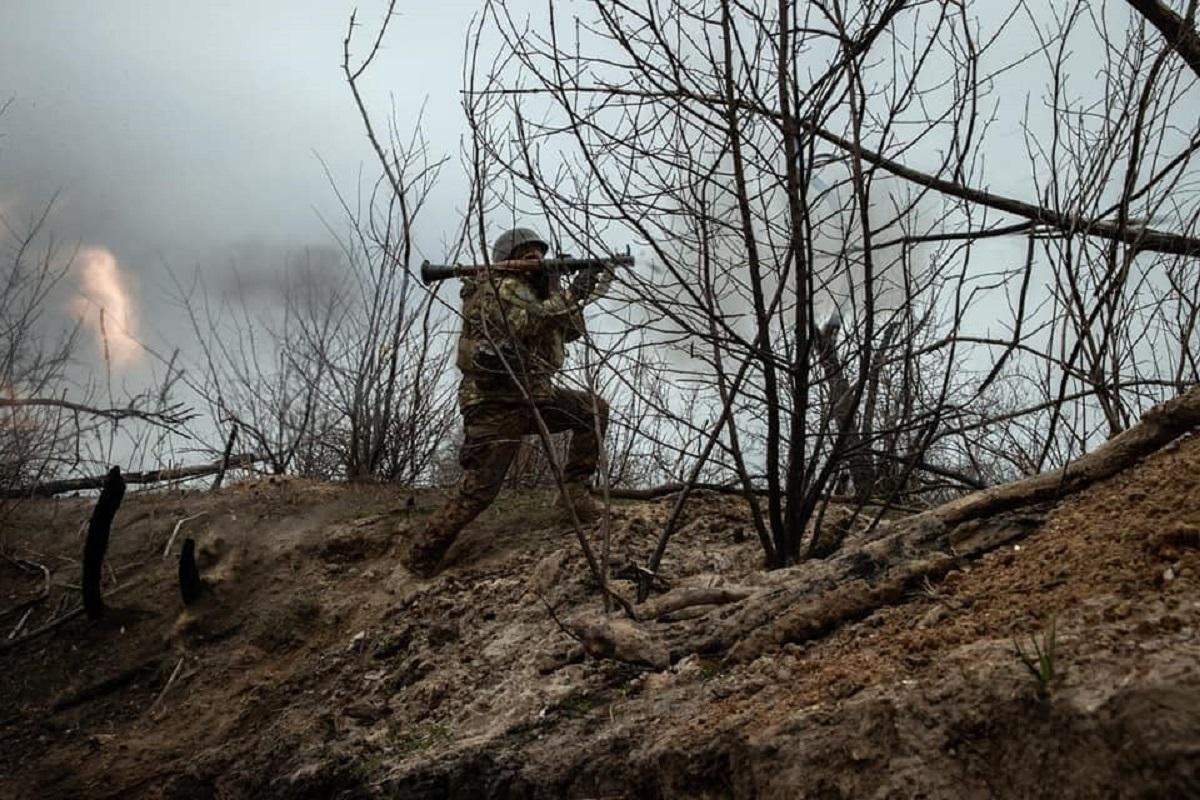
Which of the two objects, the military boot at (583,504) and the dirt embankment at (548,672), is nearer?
the dirt embankment at (548,672)

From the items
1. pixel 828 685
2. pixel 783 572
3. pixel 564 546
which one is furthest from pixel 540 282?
pixel 828 685

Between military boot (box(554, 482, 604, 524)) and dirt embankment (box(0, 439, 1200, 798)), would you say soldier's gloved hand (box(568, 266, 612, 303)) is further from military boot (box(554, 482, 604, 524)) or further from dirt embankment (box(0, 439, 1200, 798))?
military boot (box(554, 482, 604, 524))

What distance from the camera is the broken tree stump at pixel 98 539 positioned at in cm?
623

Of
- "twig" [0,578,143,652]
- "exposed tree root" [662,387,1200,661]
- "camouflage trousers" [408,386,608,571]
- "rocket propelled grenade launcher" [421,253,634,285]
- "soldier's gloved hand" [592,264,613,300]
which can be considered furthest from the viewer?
"twig" [0,578,143,652]

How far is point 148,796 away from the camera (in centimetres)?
465

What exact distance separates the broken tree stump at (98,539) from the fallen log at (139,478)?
95.4 inches

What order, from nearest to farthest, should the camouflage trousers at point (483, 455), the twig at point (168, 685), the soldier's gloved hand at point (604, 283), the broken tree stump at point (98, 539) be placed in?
1. the soldier's gloved hand at point (604, 283)
2. the twig at point (168, 685)
3. the camouflage trousers at point (483, 455)
4. the broken tree stump at point (98, 539)

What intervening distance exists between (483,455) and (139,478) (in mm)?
5189

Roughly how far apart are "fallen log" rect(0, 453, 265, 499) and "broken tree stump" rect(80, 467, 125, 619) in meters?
2.42

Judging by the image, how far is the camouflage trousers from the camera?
6015 mm

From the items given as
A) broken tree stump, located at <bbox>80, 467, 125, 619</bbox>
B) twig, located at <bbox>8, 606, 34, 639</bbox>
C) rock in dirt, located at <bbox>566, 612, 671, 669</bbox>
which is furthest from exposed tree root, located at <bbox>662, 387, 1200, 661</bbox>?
twig, located at <bbox>8, 606, 34, 639</bbox>

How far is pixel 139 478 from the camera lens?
964 centimetres

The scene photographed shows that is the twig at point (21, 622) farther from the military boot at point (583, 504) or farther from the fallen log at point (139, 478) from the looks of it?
the military boot at point (583, 504)

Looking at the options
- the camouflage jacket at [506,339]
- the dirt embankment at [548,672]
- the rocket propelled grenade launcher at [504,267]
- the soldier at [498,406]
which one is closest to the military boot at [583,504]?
the soldier at [498,406]
